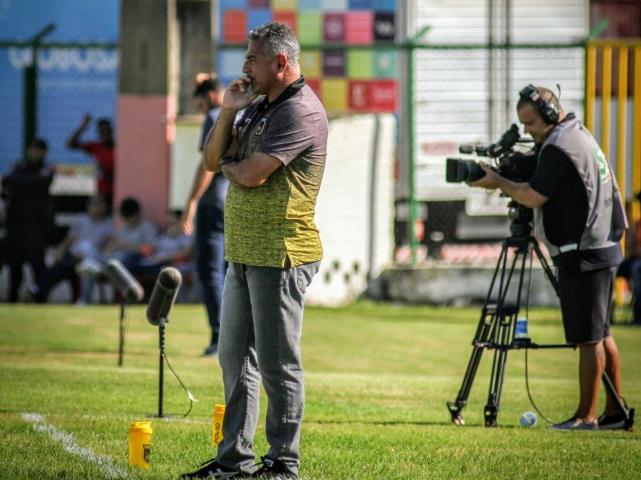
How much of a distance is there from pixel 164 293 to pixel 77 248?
9.96 m

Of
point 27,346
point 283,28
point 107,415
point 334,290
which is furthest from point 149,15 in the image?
point 283,28

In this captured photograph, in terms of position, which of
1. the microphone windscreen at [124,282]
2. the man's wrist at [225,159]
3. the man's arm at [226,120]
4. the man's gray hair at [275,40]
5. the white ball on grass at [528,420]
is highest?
the man's gray hair at [275,40]

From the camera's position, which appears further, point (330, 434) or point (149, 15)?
point (149, 15)

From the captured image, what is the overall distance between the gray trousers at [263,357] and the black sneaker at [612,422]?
9.87 feet

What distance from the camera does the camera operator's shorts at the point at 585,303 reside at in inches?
344

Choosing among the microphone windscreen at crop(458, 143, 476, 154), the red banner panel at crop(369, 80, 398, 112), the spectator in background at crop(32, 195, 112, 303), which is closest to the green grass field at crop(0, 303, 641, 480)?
the microphone windscreen at crop(458, 143, 476, 154)

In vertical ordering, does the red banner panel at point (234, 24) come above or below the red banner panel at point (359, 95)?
above

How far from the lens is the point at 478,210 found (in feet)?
68.0

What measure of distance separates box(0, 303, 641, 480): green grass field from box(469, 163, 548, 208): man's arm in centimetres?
140

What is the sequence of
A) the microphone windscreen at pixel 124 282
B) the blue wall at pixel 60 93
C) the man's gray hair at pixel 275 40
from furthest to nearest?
the blue wall at pixel 60 93, the microphone windscreen at pixel 124 282, the man's gray hair at pixel 275 40

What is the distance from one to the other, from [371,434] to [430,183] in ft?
40.1

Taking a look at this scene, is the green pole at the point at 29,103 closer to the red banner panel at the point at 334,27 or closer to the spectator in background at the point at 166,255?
the spectator in background at the point at 166,255

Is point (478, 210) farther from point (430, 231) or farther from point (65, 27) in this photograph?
point (65, 27)

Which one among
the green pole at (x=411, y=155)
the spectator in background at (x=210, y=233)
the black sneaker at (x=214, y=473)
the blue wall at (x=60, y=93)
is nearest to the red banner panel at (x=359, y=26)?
the blue wall at (x=60, y=93)
